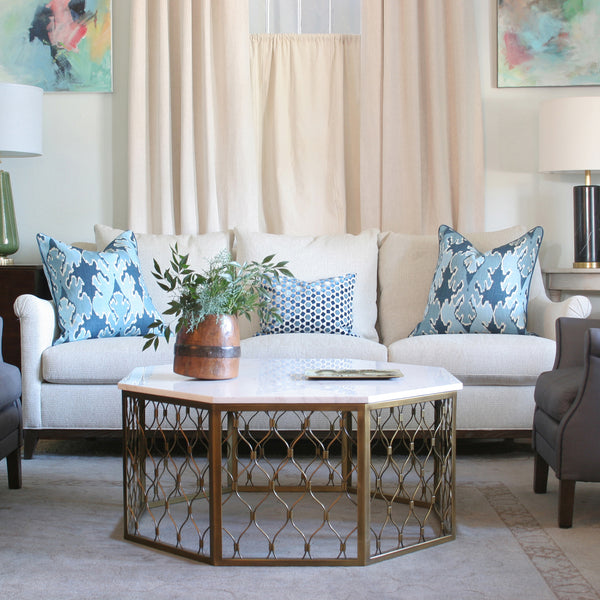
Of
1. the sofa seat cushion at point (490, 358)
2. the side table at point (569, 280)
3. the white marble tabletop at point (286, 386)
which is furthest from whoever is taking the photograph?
the side table at point (569, 280)

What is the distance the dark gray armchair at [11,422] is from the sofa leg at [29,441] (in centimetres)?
43

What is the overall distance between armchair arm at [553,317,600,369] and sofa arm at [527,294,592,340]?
42cm

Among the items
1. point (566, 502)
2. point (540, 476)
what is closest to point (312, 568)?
point (566, 502)

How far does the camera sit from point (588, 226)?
382cm

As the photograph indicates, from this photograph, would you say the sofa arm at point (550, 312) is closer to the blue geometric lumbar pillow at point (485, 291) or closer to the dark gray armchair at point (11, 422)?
the blue geometric lumbar pillow at point (485, 291)

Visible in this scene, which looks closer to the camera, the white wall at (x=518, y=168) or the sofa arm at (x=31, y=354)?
the sofa arm at (x=31, y=354)

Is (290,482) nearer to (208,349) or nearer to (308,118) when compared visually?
(208,349)

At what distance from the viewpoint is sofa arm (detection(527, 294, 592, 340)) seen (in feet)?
10.2

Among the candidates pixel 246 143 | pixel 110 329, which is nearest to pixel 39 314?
pixel 110 329

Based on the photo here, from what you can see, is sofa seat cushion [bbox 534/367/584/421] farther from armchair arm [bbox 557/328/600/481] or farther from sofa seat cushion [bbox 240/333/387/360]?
sofa seat cushion [bbox 240/333/387/360]

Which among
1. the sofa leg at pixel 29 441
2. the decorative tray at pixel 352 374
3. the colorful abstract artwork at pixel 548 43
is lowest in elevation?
the sofa leg at pixel 29 441

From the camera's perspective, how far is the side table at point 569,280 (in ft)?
12.1

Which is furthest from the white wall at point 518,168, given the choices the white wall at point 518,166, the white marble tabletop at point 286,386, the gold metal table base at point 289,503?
Result: the white marble tabletop at point 286,386

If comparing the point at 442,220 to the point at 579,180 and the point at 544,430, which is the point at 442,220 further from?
the point at 544,430
